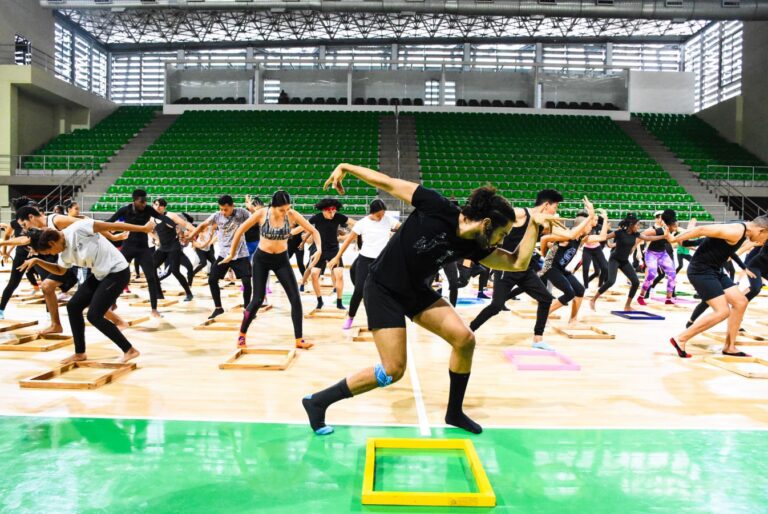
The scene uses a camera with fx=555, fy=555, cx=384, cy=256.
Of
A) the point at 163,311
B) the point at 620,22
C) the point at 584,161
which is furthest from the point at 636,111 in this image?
the point at 163,311

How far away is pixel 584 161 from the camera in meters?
24.7

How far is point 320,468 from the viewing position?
3.24 m

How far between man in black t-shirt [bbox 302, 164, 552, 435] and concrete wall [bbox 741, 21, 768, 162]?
2874cm

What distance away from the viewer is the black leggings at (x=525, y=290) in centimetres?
651

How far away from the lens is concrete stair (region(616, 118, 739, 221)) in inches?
836

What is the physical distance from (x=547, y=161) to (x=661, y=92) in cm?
1385

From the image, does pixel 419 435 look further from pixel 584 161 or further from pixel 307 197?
pixel 584 161

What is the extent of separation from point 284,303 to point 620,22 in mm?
→ 29292

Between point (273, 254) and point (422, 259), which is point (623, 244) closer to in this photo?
point (273, 254)

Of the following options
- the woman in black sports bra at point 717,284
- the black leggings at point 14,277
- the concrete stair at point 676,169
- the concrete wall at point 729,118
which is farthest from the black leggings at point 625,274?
the concrete wall at point 729,118

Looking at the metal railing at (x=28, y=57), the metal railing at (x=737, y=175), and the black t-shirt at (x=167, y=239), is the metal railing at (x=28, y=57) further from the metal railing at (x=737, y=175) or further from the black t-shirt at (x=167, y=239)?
the metal railing at (x=737, y=175)

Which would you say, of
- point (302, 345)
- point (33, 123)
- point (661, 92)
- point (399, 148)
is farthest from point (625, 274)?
point (661, 92)

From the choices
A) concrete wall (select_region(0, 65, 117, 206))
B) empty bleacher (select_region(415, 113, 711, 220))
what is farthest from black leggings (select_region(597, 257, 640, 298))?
concrete wall (select_region(0, 65, 117, 206))

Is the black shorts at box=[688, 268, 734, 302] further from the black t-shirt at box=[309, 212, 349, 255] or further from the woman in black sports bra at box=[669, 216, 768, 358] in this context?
the black t-shirt at box=[309, 212, 349, 255]
